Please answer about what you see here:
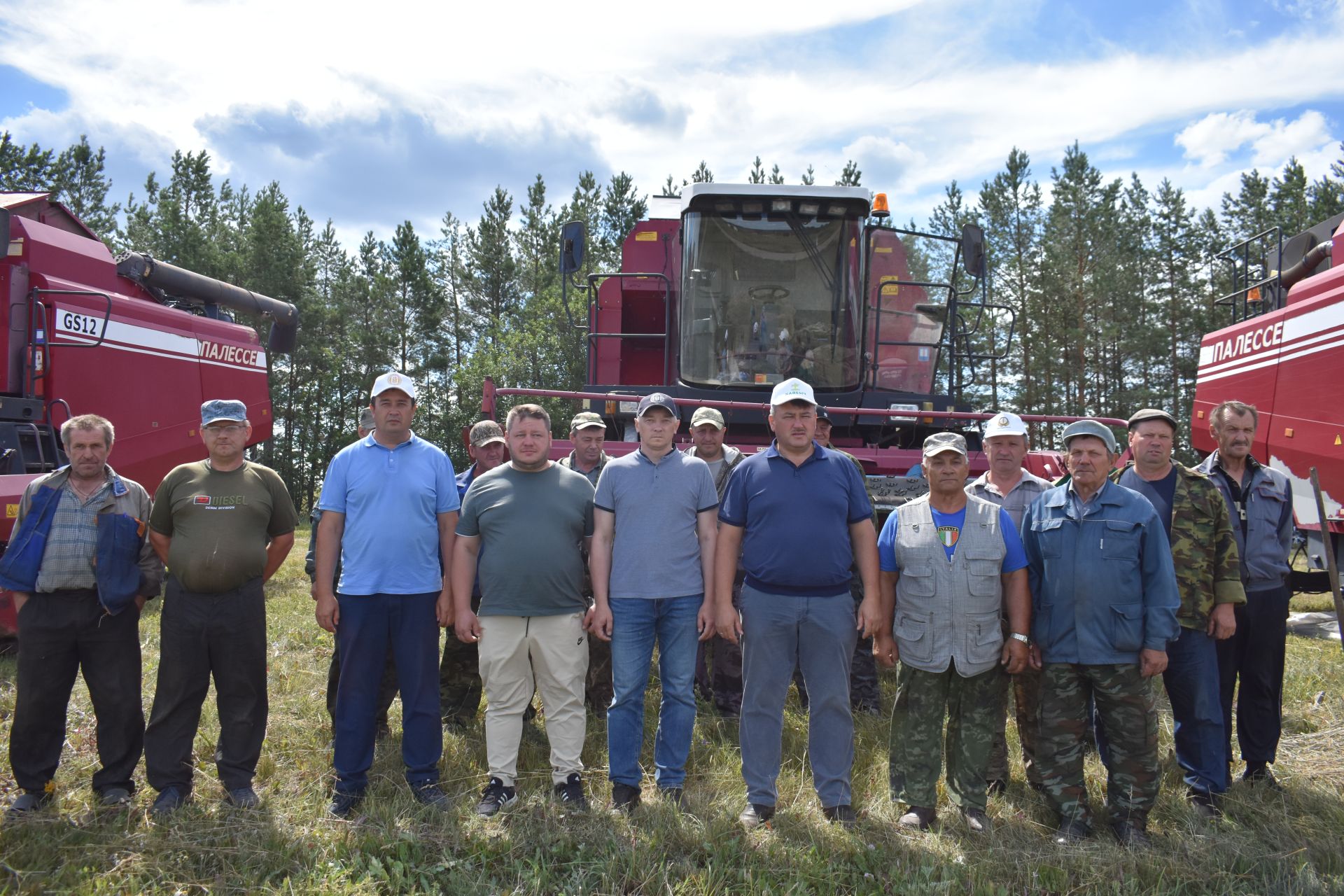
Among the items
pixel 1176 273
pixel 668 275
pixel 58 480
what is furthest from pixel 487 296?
pixel 58 480

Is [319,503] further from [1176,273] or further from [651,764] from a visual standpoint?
[1176,273]

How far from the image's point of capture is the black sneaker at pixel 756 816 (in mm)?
3641

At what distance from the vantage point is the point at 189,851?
11.0ft

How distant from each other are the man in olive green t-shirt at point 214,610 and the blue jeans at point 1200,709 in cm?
360

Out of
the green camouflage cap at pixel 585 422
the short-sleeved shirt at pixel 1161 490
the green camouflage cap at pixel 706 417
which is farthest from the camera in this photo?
the green camouflage cap at pixel 585 422

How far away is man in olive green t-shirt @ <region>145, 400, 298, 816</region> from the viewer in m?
3.78

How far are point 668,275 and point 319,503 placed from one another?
16.5 feet

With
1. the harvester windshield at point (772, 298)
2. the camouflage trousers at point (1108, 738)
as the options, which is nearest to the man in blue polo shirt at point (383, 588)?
the camouflage trousers at point (1108, 738)

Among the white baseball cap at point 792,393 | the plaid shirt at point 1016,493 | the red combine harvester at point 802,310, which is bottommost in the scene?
the plaid shirt at point 1016,493

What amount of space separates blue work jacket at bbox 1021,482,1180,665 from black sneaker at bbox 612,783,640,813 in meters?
1.77

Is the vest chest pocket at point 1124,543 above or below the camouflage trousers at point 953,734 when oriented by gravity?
above

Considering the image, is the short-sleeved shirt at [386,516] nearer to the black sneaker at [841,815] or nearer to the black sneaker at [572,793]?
the black sneaker at [572,793]

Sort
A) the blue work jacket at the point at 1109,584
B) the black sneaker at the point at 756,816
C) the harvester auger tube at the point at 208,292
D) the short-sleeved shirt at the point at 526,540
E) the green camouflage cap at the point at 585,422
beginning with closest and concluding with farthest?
the blue work jacket at the point at 1109,584 < the black sneaker at the point at 756,816 < the short-sleeved shirt at the point at 526,540 < the green camouflage cap at the point at 585,422 < the harvester auger tube at the point at 208,292

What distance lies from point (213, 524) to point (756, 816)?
2531 millimetres
